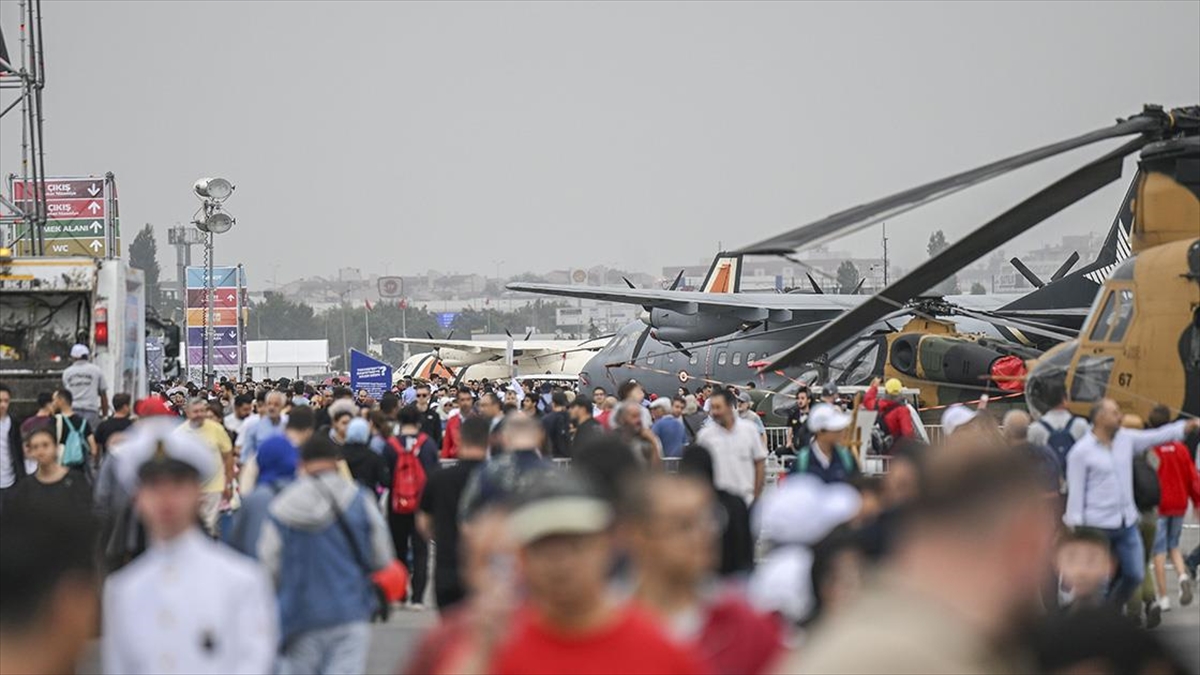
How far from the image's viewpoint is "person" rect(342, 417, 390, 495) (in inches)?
570

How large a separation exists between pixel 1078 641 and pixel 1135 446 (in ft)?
30.1

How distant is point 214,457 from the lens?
14164mm

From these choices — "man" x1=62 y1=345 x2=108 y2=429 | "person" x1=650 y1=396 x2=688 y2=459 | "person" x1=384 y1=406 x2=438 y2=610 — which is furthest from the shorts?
"man" x1=62 y1=345 x2=108 y2=429

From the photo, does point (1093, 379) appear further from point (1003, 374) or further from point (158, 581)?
point (158, 581)

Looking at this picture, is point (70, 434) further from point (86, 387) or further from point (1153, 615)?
point (1153, 615)

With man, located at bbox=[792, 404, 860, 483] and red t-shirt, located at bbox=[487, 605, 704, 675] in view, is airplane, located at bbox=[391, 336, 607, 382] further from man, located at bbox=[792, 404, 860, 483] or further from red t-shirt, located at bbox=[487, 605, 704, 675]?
red t-shirt, located at bbox=[487, 605, 704, 675]

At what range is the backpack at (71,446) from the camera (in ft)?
55.6

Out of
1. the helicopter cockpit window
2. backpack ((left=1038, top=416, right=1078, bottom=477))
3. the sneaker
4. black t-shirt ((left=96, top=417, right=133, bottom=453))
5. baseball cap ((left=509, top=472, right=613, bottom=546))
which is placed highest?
the helicopter cockpit window

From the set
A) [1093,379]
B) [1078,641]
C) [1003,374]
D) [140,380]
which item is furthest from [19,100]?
[1078,641]

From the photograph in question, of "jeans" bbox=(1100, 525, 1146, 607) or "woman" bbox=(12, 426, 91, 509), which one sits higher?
"woman" bbox=(12, 426, 91, 509)

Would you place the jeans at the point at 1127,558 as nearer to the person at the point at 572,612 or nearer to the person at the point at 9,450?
the person at the point at 9,450

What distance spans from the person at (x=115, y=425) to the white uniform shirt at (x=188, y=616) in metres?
9.28

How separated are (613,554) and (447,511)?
501 cm

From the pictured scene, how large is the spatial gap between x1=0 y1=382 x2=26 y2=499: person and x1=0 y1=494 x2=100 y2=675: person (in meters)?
12.6
